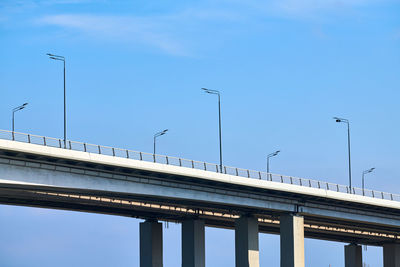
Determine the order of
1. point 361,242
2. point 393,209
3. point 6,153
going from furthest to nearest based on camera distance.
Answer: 1. point 361,242
2. point 393,209
3. point 6,153

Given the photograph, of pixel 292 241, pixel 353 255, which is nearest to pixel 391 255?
pixel 353 255

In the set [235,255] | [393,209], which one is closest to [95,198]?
[235,255]

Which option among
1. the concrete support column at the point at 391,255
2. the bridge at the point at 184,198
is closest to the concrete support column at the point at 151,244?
the bridge at the point at 184,198

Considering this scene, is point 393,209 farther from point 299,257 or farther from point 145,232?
point 145,232

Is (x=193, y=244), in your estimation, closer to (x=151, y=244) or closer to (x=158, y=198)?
(x=151, y=244)

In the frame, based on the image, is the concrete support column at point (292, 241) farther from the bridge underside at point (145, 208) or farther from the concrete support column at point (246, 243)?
the concrete support column at point (246, 243)

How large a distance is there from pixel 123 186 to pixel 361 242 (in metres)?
69.5

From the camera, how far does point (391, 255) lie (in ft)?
451

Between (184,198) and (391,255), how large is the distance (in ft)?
191

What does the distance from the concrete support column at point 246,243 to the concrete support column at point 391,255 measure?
1683 inches

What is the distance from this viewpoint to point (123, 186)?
270ft

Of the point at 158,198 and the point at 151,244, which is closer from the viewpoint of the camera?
the point at 158,198

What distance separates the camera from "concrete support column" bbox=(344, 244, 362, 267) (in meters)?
143

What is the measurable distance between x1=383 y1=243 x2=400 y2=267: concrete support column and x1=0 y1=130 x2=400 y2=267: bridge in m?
12.7
